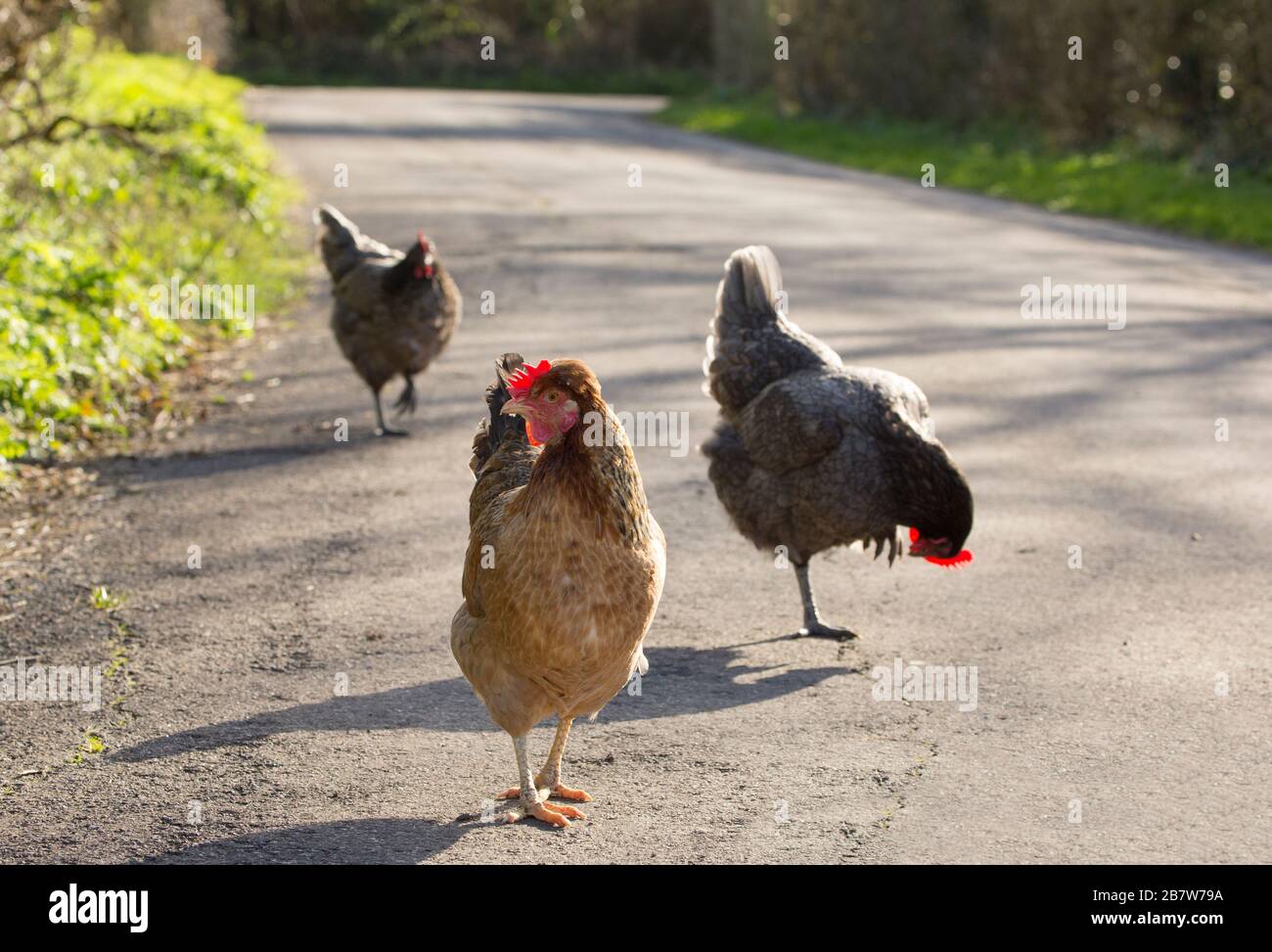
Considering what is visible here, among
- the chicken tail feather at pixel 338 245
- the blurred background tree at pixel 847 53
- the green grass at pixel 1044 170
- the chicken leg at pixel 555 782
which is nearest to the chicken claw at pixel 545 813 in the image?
the chicken leg at pixel 555 782

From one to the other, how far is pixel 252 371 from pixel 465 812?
23.8 ft

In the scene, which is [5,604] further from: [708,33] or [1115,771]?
[708,33]

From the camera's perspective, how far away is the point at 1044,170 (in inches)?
852

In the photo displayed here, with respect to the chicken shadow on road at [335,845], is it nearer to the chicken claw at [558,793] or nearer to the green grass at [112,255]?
the chicken claw at [558,793]

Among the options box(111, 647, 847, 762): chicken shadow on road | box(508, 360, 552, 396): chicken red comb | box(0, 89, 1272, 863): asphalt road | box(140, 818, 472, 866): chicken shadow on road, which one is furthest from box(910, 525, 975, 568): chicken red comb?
box(140, 818, 472, 866): chicken shadow on road

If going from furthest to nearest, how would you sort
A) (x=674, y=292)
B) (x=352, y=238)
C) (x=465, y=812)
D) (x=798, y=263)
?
(x=798, y=263) → (x=674, y=292) → (x=352, y=238) → (x=465, y=812)

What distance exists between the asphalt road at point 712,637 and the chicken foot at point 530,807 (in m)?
0.07

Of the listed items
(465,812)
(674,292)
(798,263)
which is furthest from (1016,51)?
(465,812)

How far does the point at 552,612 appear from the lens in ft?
14.0

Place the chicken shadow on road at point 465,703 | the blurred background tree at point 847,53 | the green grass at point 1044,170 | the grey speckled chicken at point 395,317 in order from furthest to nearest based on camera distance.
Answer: the blurred background tree at point 847,53 < the green grass at point 1044,170 < the grey speckled chicken at point 395,317 < the chicken shadow on road at point 465,703

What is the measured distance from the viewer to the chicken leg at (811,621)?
20.2 feet

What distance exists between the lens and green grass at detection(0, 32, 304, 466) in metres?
9.04

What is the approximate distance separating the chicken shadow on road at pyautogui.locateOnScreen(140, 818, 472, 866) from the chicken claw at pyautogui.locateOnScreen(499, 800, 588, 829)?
0.15m

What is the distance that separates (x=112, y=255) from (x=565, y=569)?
10070 millimetres
